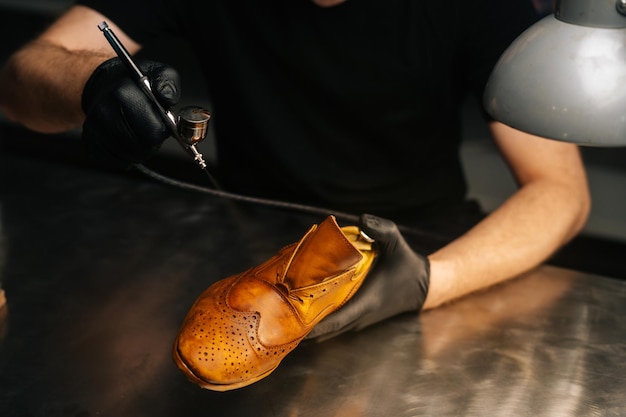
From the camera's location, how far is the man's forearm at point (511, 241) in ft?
4.24

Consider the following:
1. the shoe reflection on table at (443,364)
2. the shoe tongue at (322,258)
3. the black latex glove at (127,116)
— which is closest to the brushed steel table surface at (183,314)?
the shoe reflection on table at (443,364)

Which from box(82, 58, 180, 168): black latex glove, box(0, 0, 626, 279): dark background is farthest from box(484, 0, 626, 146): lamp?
box(0, 0, 626, 279): dark background

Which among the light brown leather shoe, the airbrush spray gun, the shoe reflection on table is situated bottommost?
the shoe reflection on table

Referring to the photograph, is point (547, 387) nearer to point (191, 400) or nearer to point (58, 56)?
point (191, 400)

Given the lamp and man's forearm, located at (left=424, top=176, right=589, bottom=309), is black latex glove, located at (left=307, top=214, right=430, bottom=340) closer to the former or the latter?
man's forearm, located at (left=424, top=176, right=589, bottom=309)

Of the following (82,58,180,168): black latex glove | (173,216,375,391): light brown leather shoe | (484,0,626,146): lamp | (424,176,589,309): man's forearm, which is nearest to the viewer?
(484,0,626,146): lamp

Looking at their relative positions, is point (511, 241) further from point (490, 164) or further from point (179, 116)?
point (490, 164)

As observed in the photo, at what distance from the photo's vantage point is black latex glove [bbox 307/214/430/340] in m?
1.14

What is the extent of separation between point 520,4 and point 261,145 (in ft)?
2.08

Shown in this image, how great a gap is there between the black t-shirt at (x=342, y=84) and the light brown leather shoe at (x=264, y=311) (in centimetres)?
70

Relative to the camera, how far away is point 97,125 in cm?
115

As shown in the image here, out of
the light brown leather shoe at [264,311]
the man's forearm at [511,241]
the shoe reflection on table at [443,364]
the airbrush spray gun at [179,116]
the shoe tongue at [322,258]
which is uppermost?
the airbrush spray gun at [179,116]

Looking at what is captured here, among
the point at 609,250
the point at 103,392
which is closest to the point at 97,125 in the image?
the point at 103,392

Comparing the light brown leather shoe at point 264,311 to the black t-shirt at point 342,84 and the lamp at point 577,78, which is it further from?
the black t-shirt at point 342,84
